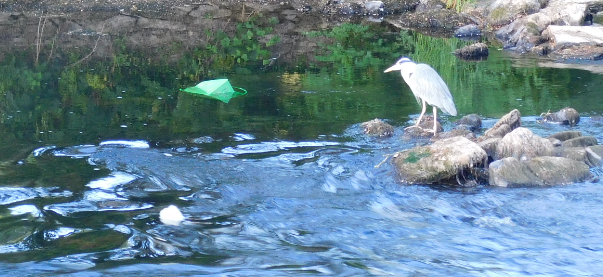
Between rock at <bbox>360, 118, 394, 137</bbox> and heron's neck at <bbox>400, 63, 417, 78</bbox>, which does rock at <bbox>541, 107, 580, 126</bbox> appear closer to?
heron's neck at <bbox>400, 63, 417, 78</bbox>

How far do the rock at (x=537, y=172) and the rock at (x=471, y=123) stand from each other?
1.57m

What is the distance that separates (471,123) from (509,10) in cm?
901

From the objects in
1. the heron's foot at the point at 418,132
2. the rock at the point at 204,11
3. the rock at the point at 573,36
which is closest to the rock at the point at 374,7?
the rock at the point at 204,11

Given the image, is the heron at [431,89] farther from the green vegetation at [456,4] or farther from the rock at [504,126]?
the green vegetation at [456,4]

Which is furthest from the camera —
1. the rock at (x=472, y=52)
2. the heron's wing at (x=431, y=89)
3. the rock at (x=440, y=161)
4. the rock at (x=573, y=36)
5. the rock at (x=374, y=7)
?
the rock at (x=374, y=7)

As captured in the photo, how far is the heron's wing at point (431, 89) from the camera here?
22.2 ft

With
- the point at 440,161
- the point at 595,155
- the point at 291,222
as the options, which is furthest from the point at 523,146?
the point at 291,222

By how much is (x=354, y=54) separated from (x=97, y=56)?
14.2 ft

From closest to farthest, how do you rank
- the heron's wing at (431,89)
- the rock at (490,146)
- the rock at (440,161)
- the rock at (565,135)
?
Result: the rock at (440,161) < the rock at (490,146) < the rock at (565,135) < the heron's wing at (431,89)

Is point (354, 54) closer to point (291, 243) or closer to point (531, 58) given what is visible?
point (531, 58)

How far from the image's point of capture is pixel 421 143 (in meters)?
6.66

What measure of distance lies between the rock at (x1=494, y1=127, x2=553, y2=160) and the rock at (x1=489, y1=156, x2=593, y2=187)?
238mm

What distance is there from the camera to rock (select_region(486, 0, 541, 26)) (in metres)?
15.1

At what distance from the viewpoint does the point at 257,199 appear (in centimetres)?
529
